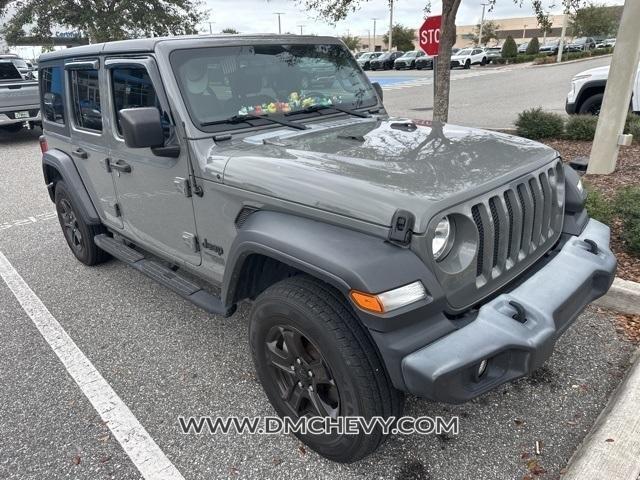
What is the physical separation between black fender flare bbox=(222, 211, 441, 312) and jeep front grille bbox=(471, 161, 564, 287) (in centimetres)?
38

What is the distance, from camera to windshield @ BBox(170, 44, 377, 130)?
286 centimetres

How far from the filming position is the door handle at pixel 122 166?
332 cm

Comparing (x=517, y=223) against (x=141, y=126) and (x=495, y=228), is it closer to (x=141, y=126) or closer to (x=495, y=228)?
(x=495, y=228)

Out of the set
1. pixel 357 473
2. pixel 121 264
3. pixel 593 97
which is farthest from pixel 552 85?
pixel 357 473

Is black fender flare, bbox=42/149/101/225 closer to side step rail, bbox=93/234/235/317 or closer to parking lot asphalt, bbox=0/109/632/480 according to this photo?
side step rail, bbox=93/234/235/317

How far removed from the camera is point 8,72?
11961mm

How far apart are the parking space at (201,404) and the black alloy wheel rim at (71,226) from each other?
2.28 feet

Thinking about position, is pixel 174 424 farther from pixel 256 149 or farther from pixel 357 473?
pixel 256 149

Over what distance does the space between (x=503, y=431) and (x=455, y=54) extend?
41.4 meters

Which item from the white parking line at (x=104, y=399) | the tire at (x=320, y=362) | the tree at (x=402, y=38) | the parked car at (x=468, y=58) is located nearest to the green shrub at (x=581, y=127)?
the tire at (x=320, y=362)

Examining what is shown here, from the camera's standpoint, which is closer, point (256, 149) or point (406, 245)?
point (406, 245)

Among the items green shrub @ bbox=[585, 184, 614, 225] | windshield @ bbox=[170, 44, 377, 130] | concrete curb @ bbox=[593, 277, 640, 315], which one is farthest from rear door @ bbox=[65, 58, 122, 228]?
green shrub @ bbox=[585, 184, 614, 225]

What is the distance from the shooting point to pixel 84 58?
3.63m

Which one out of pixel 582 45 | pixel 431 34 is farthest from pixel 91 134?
pixel 582 45
